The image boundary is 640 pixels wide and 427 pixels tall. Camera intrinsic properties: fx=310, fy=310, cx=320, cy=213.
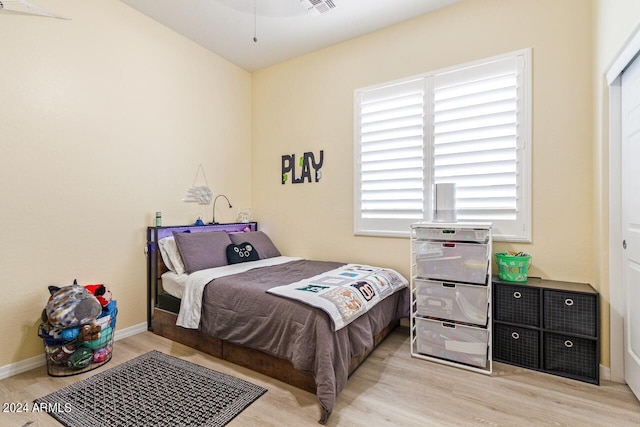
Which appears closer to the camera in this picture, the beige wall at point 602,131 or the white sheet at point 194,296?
the beige wall at point 602,131

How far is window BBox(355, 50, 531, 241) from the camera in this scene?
8.29 ft

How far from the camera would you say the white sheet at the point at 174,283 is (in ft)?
8.95

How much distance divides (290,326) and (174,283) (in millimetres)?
1396

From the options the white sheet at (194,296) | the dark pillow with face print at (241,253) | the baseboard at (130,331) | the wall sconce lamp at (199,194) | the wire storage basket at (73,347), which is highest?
the wall sconce lamp at (199,194)

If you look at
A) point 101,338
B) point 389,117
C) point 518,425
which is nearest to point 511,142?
point 389,117

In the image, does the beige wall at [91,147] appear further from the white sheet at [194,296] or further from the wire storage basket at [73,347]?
the white sheet at [194,296]

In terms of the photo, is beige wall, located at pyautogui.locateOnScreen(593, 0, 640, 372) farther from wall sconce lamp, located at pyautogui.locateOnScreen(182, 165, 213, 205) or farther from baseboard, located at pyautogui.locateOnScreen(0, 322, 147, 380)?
baseboard, located at pyautogui.locateOnScreen(0, 322, 147, 380)

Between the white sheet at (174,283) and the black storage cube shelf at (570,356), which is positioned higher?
the white sheet at (174,283)

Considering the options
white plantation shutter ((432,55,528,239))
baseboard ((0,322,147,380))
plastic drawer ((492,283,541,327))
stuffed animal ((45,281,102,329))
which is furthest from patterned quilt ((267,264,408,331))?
baseboard ((0,322,147,380))

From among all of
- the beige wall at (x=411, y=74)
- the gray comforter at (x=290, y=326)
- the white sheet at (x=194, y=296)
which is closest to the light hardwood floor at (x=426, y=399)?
the gray comforter at (x=290, y=326)

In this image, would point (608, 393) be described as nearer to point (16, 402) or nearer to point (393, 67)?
point (393, 67)

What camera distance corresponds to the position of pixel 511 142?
2.54 m

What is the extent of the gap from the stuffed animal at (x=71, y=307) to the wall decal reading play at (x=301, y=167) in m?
2.30

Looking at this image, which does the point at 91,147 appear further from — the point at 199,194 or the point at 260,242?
the point at 260,242
